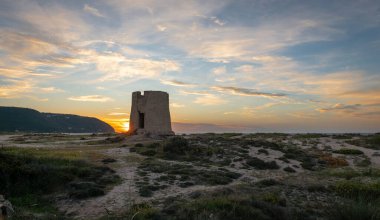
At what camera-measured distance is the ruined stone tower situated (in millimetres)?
35406

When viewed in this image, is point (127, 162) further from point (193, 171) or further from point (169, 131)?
point (169, 131)

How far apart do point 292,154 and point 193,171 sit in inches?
496

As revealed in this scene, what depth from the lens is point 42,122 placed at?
143 metres

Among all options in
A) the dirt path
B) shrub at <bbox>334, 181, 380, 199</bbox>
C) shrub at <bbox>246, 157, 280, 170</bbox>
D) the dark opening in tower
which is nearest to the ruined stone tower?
the dark opening in tower

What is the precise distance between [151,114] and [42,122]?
411 feet

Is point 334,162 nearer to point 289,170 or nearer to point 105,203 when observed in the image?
point 289,170

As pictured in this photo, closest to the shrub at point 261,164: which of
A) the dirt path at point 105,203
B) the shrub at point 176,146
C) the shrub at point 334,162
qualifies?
the shrub at point 334,162

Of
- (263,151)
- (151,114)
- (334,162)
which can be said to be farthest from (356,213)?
(151,114)

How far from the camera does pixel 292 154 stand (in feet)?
91.4

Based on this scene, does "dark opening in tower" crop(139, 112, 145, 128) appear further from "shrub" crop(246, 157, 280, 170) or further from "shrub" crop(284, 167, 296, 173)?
"shrub" crop(284, 167, 296, 173)

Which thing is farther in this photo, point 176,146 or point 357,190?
point 176,146

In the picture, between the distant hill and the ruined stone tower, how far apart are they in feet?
324

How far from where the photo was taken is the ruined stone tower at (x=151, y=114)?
3541 centimetres

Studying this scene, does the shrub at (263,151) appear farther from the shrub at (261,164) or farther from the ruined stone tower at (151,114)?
the ruined stone tower at (151,114)
